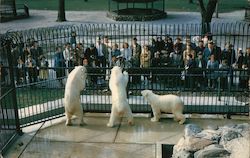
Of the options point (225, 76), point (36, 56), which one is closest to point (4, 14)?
point (36, 56)

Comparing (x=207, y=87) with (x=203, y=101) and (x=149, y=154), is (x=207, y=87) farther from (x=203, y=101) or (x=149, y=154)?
(x=149, y=154)

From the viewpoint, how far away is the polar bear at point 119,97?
10443 mm

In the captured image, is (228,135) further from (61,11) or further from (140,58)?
(61,11)

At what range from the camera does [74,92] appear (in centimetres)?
1074

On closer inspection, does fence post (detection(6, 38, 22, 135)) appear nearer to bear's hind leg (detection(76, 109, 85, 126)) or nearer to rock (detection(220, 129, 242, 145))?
bear's hind leg (detection(76, 109, 85, 126))

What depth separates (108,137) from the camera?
10.4 m

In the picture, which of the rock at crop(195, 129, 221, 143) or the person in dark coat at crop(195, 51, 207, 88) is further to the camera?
the person in dark coat at crop(195, 51, 207, 88)

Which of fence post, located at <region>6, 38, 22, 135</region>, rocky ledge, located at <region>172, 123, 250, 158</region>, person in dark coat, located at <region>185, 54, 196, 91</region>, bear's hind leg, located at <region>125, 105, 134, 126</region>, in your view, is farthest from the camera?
person in dark coat, located at <region>185, 54, 196, 91</region>

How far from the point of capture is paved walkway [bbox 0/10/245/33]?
30.1 metres

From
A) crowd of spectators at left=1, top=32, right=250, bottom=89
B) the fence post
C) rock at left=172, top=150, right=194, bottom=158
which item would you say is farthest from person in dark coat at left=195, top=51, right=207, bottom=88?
the fence post

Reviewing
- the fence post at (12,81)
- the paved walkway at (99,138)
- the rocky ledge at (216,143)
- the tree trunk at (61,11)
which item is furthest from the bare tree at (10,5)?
the rocky ledge at (216,143)

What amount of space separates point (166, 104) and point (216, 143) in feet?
8.79

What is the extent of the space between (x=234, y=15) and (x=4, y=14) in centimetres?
1815

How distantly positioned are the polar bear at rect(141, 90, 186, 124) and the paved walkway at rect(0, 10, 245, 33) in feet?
64.1
